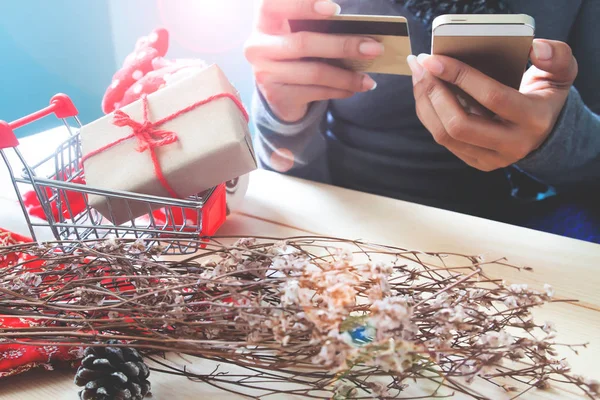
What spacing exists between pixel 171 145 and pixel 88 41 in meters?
1.13

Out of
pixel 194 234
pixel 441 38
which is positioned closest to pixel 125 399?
pixel 194 234

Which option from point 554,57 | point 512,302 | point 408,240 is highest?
point 554,57

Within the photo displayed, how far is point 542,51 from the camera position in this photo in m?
0.66

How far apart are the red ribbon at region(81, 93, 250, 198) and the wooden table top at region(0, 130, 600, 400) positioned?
0.19 metres

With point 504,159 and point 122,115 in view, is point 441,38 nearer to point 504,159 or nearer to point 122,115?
point 504,159

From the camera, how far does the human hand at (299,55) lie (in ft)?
2.28

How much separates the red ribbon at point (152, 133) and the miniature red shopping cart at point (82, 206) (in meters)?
0.04

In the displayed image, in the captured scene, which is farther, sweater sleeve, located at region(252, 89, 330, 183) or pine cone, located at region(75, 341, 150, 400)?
sweater sleeve, located at region(252, 89, 330, 183)

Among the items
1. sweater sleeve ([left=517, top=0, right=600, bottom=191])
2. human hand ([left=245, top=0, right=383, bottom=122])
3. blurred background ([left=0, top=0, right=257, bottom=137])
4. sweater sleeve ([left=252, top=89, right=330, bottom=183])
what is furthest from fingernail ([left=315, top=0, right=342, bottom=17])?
blurred background ([left=0, top=0, right=257, bottom=137])

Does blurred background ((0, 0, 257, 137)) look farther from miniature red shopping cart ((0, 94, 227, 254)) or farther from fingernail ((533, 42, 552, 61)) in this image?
fingernail ((533, 42, 552, 61))

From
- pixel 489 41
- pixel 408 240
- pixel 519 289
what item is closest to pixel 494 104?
pixel 489 41

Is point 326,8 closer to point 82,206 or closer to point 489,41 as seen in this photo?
point 489,41

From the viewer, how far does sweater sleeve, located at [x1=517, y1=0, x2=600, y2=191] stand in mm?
744

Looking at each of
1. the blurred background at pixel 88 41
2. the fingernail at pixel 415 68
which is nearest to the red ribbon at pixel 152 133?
the fingernail at pixel 415 68
